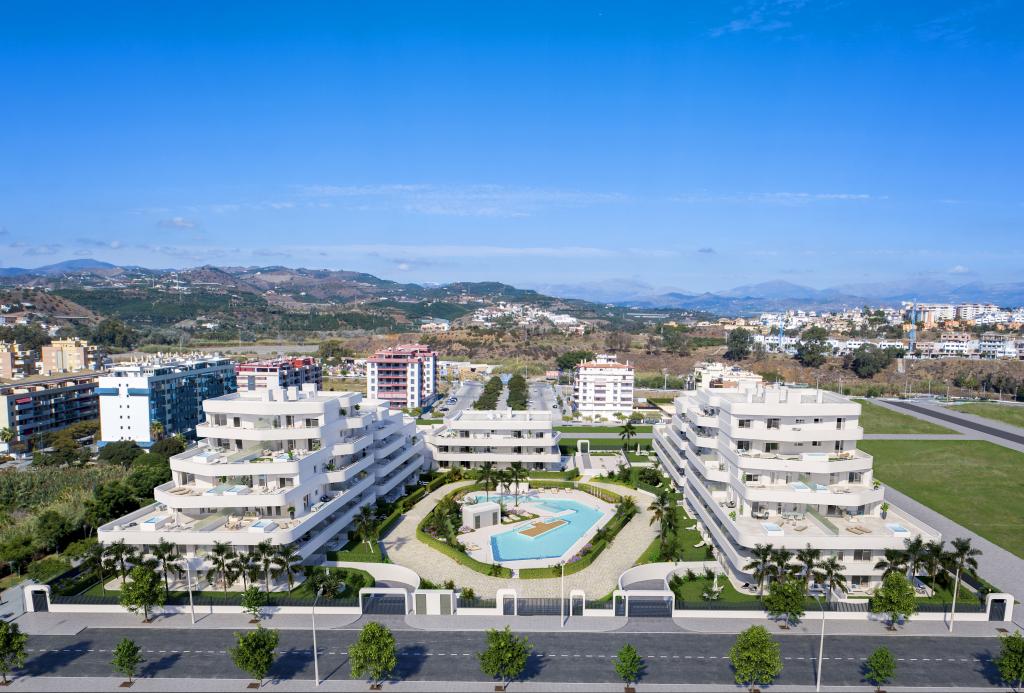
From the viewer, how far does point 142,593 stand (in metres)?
33.0

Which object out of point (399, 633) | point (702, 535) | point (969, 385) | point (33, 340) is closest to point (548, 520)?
point (702, 535)

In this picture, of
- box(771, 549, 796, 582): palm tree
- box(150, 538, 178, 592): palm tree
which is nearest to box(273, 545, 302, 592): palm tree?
box(150, 538, 178, 592): palm tree

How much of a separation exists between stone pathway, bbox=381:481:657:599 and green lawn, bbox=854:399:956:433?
53.6 m

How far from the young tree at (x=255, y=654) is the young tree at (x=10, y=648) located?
9.55m

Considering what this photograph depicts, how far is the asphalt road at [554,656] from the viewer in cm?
2906

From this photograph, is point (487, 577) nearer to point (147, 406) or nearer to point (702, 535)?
Result: point (702, 535)

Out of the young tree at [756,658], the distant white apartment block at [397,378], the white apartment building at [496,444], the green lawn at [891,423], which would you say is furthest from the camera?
the distant white apartment block at [397,378]

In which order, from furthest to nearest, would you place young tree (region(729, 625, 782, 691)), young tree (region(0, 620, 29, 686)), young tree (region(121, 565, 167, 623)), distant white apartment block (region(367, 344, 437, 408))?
distant white apartment block (region(367, 344, 437, 408)) < young tree (region(121, 565, 167, 623)) < young tree (region(0, 620, 29, 686)) < young tree (region(729, 625, 782, 691))

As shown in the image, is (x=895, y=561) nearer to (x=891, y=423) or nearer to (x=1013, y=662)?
(x=1013, y=662)

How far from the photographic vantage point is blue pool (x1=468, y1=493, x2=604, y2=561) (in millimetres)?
46000

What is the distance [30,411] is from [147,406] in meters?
16.9

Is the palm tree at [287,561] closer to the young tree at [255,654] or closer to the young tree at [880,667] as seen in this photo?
the young tree at [255,654]

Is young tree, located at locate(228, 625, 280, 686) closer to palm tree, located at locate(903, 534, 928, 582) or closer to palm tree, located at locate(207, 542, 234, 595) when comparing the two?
palm tree, located at locate(207, 542, 234, 595)

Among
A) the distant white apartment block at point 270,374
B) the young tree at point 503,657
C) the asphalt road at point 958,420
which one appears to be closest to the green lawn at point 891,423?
the asphalt road at point 958,420
